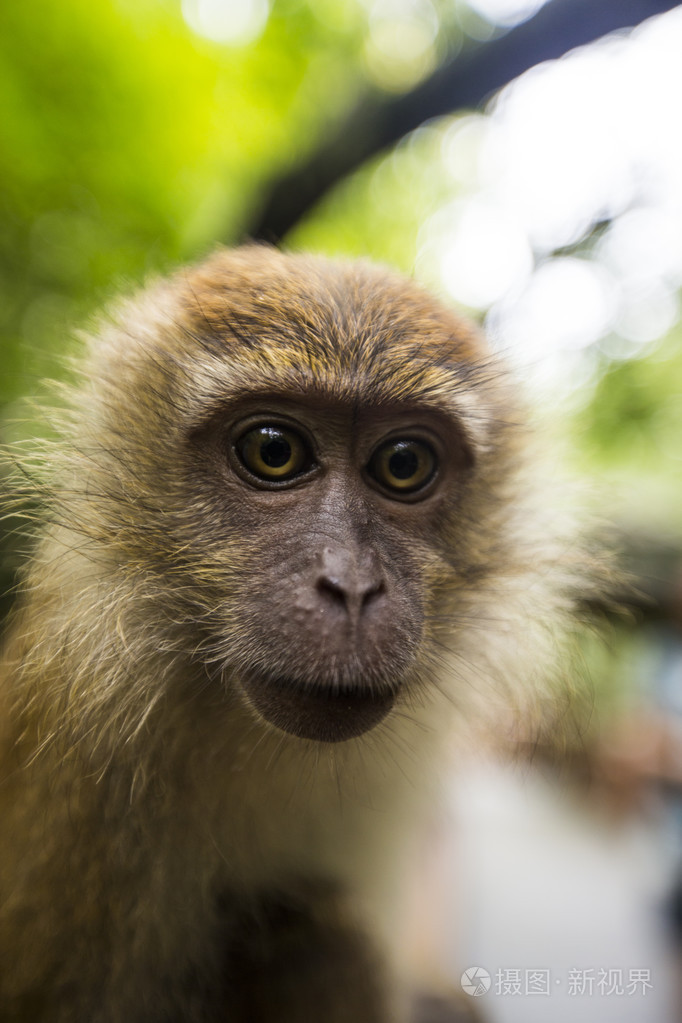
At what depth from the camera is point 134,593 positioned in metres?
1.46

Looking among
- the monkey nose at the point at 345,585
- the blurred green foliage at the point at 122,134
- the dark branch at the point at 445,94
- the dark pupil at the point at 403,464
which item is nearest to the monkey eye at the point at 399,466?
the dark pupil at the point at 403,464

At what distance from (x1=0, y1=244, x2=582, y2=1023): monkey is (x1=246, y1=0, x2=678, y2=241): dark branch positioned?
75 centimetres

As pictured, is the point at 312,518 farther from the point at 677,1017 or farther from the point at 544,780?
the point at 544,780

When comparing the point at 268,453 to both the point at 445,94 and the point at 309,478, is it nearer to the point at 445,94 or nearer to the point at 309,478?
the point at 309,478

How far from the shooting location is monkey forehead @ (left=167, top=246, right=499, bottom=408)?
4.67ft

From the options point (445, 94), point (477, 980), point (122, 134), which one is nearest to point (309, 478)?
point (477, 980)

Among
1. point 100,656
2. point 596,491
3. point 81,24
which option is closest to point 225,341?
point 100,656

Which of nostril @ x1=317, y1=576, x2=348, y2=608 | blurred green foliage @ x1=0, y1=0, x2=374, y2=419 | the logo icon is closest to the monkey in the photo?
nostril @ x1=317, y1=576, x2=348, y2=608

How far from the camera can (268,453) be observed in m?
1.46

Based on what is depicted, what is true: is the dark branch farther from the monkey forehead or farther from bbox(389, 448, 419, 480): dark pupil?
bbox(389, 448, 419, 480): dark pupil

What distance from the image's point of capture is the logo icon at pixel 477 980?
1268mm

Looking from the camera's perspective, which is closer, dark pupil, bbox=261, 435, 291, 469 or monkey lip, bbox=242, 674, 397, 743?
monkey lip, bbox=242, 674, 397, 743

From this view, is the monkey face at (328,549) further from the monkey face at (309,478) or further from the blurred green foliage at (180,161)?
the blurred green foliage at (180,161)

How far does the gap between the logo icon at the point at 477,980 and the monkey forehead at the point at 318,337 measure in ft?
3.68
